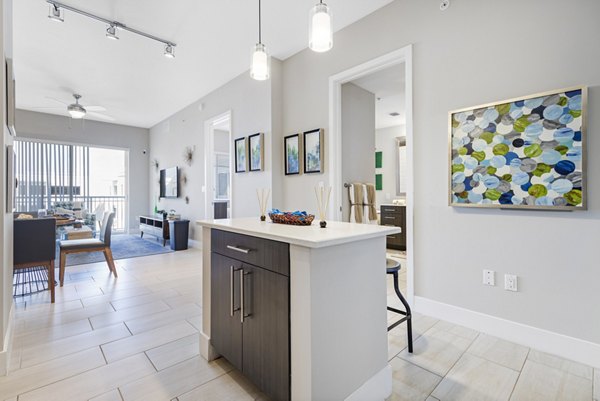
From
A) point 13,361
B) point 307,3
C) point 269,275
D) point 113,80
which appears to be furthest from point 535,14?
point 113,80

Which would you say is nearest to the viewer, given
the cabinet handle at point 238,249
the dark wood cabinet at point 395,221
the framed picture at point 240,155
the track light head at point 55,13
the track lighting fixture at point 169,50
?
the cabinet handle at point 238,249

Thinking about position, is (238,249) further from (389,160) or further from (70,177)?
(70,177)

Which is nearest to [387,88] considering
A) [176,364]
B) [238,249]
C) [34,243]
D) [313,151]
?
[313,151]

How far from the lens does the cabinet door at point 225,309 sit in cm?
154

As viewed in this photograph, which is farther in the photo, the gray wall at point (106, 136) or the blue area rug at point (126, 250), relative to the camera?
the gray wall at point (106, 136)

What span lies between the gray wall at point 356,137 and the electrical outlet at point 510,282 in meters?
1.80

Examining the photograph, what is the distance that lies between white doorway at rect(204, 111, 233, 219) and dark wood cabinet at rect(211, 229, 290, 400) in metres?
2.96

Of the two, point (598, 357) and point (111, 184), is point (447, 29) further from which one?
point (111, 184)

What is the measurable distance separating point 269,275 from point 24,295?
323 centimetres

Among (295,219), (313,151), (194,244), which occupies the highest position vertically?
(313,151)

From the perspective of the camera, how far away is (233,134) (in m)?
4.52

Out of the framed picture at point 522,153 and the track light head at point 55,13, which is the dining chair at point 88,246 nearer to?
the track light head at point 55,13

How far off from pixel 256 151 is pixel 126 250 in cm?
339

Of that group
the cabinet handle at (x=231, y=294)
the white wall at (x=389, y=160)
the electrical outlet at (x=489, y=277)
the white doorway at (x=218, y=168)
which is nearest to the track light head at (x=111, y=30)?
the white doorway at (x=218, y=168)
